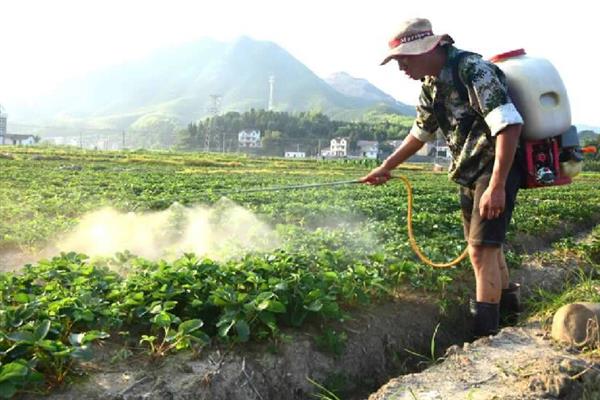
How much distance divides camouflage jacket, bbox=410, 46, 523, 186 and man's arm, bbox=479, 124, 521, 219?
6 cm

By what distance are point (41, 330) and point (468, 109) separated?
9.29ft

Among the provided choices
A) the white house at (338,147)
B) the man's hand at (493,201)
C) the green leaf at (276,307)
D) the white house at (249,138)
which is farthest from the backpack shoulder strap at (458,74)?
the white house at (249,138)

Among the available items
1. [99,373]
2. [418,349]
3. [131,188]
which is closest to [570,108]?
[418,349]

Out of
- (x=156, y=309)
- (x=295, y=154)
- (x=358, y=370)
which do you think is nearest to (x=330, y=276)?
(x=358, y=370)

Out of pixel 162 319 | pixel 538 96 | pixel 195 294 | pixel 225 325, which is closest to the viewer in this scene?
pixel 162 319

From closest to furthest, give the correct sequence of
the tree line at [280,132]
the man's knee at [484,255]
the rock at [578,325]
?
the rock at [578,325] < the man's knee at [484,255] < the tree line at [280,132]

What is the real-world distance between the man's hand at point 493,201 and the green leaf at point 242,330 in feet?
5.41

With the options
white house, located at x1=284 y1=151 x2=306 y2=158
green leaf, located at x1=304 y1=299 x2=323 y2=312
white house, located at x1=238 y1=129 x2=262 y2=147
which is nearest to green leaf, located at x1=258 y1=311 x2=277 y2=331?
green leaf, located at x1=304 y1=299 x2=323 y2=312

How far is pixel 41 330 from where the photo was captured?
2.64 meters

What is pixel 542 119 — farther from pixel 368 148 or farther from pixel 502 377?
pixel 368 148

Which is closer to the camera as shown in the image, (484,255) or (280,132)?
(484,255)

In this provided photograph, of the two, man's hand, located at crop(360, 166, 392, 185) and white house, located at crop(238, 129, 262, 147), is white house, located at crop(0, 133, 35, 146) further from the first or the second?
man's hand, located at crop(360, 166, 392, 185)

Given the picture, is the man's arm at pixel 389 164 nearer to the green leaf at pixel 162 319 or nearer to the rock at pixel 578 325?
the rock at pixel 578 325

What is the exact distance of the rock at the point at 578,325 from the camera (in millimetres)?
3400
